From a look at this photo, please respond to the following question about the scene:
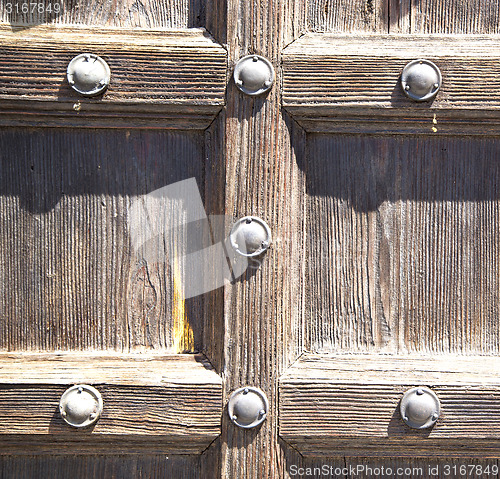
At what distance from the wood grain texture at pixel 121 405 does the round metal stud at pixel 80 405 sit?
0.01 meters

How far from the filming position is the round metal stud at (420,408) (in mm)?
747

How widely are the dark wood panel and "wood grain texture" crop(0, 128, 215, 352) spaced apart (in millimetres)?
185

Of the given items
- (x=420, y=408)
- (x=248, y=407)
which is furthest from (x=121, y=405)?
(x=420, y=408)

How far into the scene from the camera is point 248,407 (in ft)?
2.44

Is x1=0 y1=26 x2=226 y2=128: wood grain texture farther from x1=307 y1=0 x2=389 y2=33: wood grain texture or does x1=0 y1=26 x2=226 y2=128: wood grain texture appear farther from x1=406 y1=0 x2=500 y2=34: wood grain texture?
x1=406 y1=0 x2=500 y2=34: wood grain texture

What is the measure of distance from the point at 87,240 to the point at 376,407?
0.54 m

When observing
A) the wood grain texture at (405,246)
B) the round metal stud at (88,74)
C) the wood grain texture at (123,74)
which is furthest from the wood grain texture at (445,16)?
the round metal stud at (88,74)

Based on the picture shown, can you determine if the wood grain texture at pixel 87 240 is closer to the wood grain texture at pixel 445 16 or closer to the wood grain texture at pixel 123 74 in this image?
the wood grain texture at pixel 123 74

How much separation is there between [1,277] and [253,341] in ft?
1.40

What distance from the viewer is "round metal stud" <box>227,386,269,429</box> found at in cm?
75

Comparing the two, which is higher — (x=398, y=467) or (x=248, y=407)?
(x=248, y=407)

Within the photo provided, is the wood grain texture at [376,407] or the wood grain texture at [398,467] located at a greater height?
the wood grain texture at [376,407]

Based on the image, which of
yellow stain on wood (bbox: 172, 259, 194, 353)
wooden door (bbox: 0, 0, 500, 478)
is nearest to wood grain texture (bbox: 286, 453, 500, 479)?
wooden door (bbox: 0, 0, 500, 478)

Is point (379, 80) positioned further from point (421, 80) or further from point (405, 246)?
point (405, 246)
